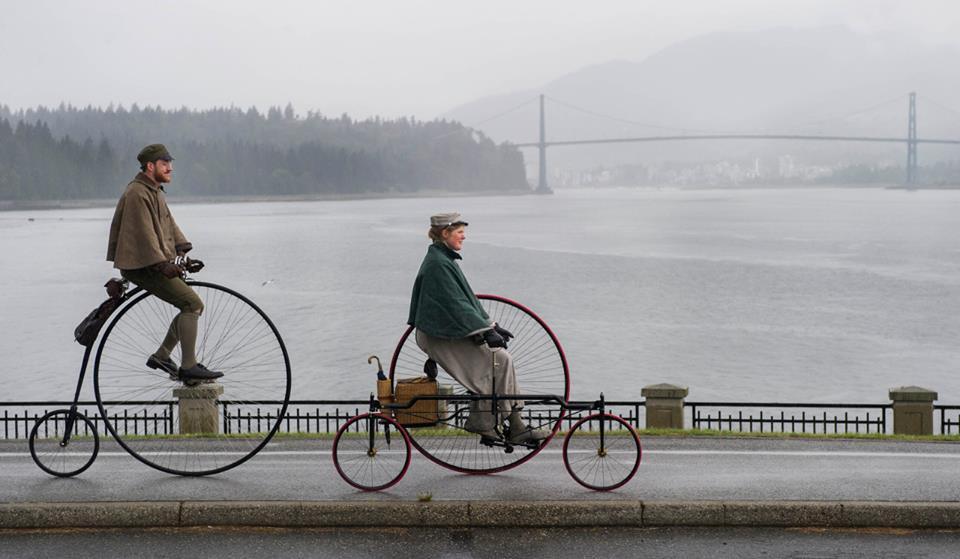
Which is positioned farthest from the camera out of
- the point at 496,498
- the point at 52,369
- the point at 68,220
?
the point at 68,220

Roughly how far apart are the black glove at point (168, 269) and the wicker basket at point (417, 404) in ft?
6.15

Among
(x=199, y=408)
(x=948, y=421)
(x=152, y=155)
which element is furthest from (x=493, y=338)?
(x=948, y=421)

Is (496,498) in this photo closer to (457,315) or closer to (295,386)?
(457,315)

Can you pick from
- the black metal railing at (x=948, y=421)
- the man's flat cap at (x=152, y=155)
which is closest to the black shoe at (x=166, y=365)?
the man's flat cap at (x=152, y=155)

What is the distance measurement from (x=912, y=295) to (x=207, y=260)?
204ft

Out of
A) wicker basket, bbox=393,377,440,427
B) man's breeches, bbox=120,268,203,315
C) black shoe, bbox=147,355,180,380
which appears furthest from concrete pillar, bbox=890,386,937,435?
man's breeches, bbox=120,268,203,315

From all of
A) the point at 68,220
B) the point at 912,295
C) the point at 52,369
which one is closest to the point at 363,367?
the point at 52,369

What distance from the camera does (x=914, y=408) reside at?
18391 millimetres

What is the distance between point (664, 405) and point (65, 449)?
8847 mm

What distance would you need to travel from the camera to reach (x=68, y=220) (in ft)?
637

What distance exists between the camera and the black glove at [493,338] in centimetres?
878

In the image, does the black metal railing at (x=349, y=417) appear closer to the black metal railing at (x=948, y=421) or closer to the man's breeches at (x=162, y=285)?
the black metal railing at (x=948, y=421)

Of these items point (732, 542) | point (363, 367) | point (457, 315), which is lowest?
point (363, 367)

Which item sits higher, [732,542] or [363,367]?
[732,542]
